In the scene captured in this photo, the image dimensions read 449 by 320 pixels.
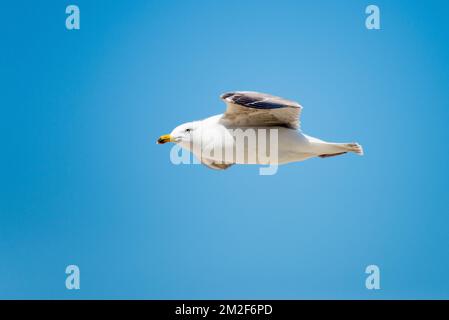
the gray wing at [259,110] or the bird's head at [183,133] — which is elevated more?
the gray wing at [259,110]

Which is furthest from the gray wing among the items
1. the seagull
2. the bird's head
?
the bird's head

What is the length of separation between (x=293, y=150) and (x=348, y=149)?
0.55m

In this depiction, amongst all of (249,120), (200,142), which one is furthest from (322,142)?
(200,142)

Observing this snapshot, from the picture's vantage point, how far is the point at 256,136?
296 inches

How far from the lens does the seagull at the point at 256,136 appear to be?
7.45 m

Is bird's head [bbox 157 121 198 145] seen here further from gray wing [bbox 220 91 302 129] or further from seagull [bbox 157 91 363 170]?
gray wing [bbox 220 91 302 129]

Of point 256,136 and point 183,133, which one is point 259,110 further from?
point 183,133

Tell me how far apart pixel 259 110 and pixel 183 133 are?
87cm

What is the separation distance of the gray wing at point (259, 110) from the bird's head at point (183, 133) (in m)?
0.35

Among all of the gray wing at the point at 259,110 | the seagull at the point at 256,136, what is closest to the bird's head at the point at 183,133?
the seagull at the point at 256,136

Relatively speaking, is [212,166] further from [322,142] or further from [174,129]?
[322,142]

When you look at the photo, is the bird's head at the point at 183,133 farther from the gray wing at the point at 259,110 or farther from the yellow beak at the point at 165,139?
the gray wing at the point at 259,110

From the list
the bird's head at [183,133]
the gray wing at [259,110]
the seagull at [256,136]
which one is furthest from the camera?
the bird's head at [183,133]

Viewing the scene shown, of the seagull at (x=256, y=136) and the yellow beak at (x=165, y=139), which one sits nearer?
the seagull at (x=256, y=136)
